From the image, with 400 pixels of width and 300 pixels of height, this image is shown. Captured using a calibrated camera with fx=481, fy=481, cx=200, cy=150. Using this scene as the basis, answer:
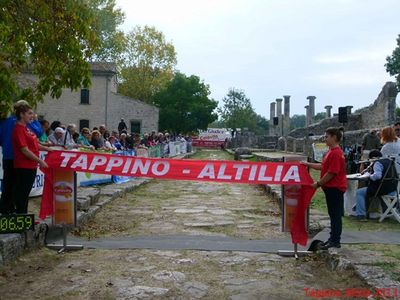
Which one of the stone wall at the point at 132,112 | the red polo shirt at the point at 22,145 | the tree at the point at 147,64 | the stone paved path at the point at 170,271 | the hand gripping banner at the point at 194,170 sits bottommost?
the stone paved path at the point at 170,271

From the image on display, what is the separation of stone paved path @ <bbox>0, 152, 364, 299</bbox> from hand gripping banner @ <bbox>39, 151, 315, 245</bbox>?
0.65 m

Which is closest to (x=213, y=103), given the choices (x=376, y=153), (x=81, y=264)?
(x=376, y=153)

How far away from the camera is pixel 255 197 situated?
11.8 metres

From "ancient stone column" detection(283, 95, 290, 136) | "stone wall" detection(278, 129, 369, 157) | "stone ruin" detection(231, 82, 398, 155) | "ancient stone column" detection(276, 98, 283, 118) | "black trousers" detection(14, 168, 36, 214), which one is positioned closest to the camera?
"black trousers" detection(14, 168, 36, 214)

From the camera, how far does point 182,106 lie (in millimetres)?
51250

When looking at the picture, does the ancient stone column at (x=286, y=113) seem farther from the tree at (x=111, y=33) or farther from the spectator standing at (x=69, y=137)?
the spectator standing at (x=69, y=137)

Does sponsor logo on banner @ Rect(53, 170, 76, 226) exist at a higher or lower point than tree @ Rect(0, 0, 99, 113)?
lower

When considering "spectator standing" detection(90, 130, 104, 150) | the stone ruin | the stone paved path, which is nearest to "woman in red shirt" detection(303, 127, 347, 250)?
the stone paved path

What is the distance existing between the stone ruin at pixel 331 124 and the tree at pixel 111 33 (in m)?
15.9

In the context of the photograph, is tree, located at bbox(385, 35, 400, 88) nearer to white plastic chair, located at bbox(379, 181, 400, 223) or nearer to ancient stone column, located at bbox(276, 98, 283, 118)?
ancient stone column, located at bbox(276, 98, 283, 118)

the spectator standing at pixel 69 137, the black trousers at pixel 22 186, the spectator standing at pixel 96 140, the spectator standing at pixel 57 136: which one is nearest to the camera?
the black trousers at pixel 22 186

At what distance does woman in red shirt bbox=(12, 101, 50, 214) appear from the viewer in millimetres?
5660

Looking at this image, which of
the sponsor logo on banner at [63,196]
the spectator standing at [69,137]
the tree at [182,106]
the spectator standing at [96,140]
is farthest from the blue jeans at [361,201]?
the tree at [182,106]

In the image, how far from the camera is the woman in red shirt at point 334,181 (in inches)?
219
